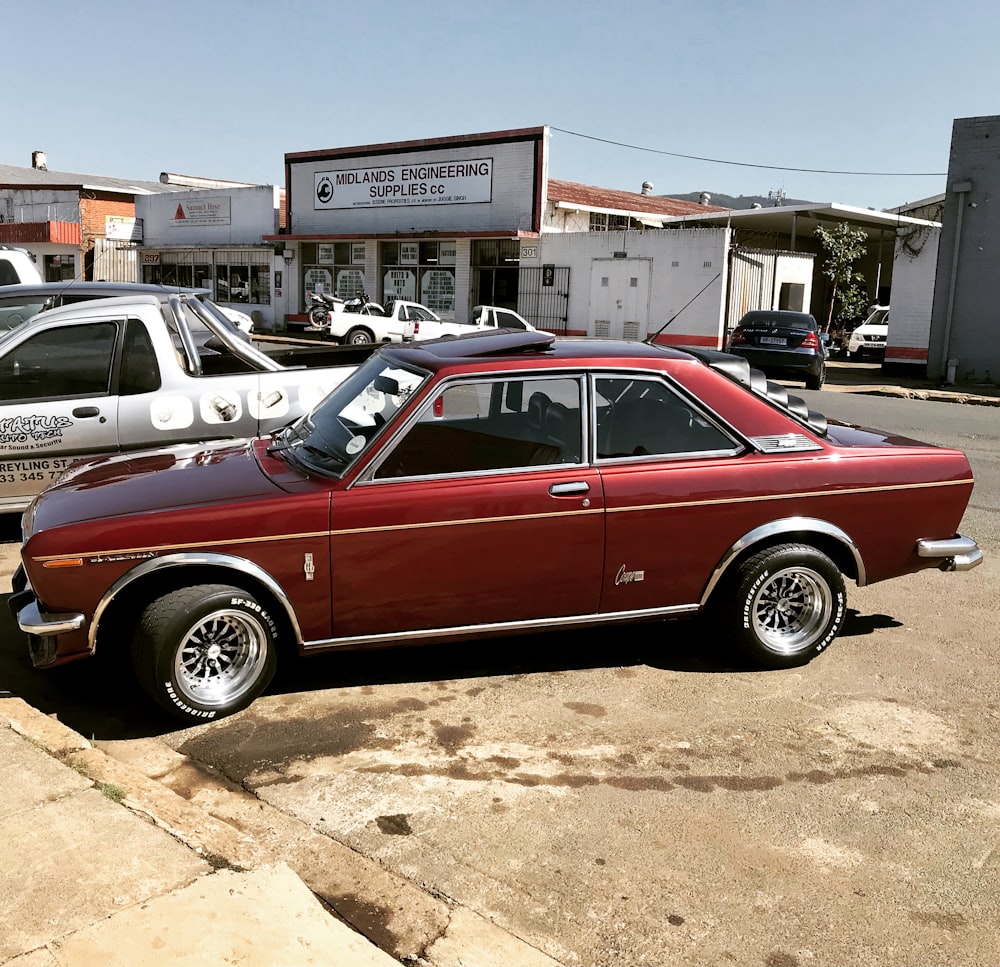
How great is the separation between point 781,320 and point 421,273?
16.0 meters

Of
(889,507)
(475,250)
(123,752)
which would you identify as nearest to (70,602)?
(123,752)

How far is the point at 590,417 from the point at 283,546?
5.13 feet

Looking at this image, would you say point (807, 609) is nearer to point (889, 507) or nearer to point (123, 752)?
point (889, 507)

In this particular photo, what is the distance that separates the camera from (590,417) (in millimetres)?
4781

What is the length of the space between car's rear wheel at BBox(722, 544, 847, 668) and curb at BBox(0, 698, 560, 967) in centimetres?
238

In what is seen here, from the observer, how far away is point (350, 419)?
4891mm

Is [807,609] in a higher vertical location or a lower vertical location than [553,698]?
higher

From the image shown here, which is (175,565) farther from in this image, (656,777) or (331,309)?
(331,309)

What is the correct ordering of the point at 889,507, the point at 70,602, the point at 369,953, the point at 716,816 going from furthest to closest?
the point at 889,507, the point at 70,602, the point at 716,816, the point at 369,953

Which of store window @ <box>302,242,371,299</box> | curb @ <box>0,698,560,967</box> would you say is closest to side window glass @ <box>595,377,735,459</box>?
curb @ <box>0,698,560,967</box>

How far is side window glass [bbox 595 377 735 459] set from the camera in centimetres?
482

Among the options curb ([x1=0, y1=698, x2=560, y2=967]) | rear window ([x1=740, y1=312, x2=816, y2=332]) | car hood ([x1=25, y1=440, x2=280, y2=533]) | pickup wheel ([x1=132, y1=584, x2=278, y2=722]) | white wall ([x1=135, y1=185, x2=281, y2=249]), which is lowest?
curb ([x1=0, y1=698, x2=560, y2=967])

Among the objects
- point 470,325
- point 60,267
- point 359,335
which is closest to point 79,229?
point 60,267

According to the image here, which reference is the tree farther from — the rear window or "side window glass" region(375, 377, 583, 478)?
"side window glass" region(375, 377, 583, 478)
